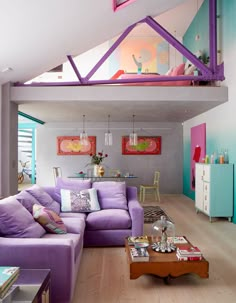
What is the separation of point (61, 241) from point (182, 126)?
312 inches

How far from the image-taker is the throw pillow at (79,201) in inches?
172

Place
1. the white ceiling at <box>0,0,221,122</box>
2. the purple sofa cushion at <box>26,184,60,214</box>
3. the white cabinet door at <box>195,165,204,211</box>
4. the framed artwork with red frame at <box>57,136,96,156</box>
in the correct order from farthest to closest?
1. the framed artwork with red frame at <box>57,136,96,156</box>
2. the white cabinet door at <box>195,165,204,211</box>
3. the purple sofa cushion at <box>26,184,60,214</box>
4. the white ceiling at <box>0,0,221,122</box>

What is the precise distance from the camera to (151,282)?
2.94 meters

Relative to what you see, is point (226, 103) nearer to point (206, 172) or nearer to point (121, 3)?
point (206, 172)

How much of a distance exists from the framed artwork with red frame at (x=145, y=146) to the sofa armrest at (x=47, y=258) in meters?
7.47

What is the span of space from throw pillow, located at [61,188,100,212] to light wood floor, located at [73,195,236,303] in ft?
2.20

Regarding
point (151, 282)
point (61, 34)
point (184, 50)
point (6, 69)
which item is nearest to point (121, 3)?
point (61, 34)

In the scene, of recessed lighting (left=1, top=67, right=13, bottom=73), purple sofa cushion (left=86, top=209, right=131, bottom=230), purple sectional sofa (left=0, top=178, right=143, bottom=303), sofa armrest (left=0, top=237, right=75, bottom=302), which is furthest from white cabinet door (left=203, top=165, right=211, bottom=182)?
recessed lighting (left=1, top=67, right=13, bottom=73)

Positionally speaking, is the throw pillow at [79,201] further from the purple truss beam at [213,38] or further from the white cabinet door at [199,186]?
the purple truss beam at [213,38]

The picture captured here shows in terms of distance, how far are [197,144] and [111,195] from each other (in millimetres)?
4040

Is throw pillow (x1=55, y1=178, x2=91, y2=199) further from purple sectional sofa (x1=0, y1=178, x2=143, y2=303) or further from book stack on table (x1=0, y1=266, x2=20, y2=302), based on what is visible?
book stack on table (x1=0, y1=266, x2=20, y2=302)

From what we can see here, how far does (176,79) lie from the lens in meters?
5.83

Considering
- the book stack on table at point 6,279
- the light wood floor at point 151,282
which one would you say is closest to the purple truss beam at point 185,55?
the light wood floor at point 151,282

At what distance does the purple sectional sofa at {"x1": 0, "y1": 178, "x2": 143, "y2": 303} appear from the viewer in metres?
2.38
